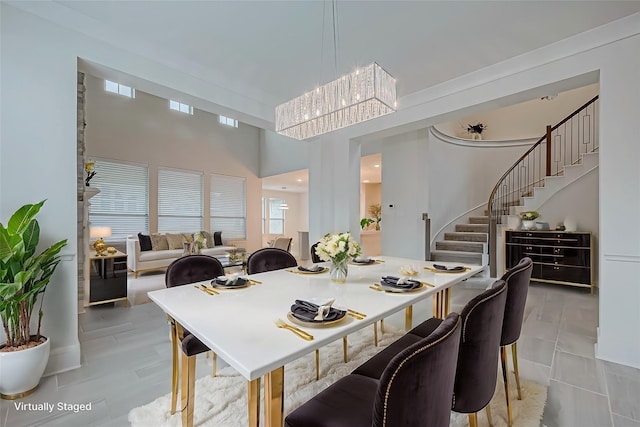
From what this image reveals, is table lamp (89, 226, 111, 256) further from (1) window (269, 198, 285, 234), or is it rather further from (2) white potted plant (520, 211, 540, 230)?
(1) window (269, 198, 285, 234)

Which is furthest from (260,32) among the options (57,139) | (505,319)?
(505,319)

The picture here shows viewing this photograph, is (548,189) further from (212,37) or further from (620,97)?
(212,37)

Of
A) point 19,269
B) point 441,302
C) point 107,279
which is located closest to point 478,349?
point 441,302

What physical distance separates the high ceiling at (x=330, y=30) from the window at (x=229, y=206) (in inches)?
236

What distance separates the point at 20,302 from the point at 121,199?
6.02m

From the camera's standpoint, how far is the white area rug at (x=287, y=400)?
1.70m

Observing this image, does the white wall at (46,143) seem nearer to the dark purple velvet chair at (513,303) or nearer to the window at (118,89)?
the dark purple velvet chair at (513,303)

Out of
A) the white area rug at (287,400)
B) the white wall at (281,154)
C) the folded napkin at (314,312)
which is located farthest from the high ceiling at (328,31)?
the white wall at (281,154)

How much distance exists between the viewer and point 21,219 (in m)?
2.00

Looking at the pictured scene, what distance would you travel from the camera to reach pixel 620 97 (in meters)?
2.51

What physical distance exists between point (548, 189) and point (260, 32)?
5597 mm

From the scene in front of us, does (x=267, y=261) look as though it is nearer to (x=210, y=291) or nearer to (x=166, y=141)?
(x=210, y=291)

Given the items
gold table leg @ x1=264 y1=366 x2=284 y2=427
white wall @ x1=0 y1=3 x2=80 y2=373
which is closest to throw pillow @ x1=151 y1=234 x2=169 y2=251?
white wall @ x1=0 y1=3 x2=80 y2=373

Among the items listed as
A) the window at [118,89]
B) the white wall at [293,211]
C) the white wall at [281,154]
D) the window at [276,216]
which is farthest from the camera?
the white wall at [293,211]
